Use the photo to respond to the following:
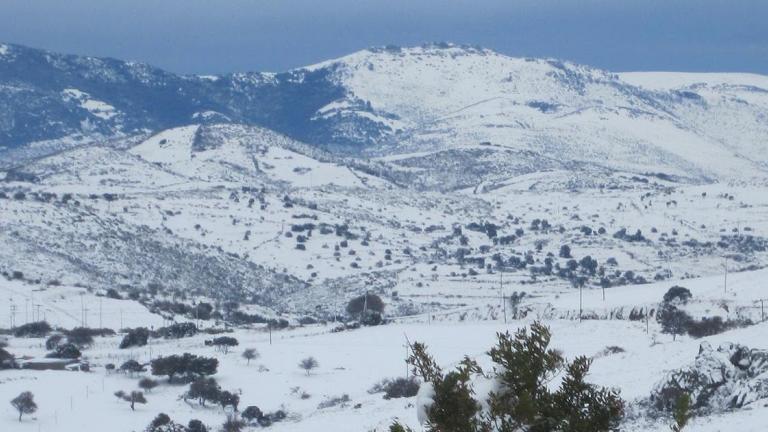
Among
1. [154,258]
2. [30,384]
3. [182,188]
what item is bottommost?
[30,384]

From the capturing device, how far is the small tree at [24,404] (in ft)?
171

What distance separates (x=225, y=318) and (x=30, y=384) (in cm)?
3983

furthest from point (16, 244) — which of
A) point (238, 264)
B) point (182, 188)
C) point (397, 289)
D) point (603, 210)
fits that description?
point (603, 210)

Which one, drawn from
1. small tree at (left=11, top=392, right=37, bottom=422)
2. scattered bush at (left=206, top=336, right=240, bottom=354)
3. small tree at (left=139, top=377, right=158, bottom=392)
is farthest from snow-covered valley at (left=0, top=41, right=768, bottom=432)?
scattered bush at (left=206, top=336, right=240, bottom=354)

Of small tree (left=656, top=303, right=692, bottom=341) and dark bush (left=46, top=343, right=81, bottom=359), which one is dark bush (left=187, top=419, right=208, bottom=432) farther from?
small tree (left=656, top=303, right=692, bottom=341)

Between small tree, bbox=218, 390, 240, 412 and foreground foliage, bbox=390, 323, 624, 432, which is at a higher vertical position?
foreground foliage, bbox=390, 323, 624, 432

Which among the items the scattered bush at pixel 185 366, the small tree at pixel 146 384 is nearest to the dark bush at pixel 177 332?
the scattered bush at pixel 185 366

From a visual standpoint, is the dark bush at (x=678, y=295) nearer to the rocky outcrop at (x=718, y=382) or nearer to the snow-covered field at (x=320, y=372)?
the snow-covered field at (x=320, y=372)

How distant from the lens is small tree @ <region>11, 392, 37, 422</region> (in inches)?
2056

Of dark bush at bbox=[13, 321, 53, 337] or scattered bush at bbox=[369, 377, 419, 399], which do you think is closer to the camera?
scattered bush at bbox=[369, 377, 419, 399]

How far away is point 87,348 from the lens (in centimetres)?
7419

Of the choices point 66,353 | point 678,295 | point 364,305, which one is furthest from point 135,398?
point 364,305

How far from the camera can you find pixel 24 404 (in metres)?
52.4

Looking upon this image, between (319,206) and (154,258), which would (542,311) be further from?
(319,206)
